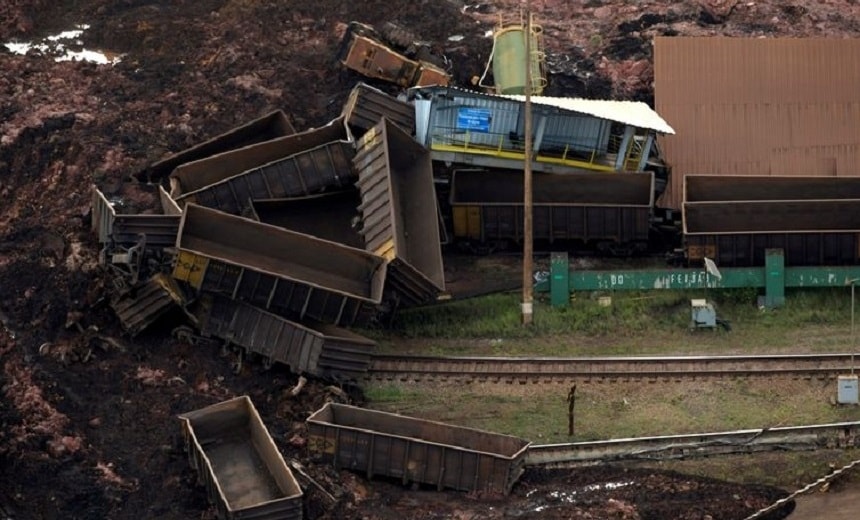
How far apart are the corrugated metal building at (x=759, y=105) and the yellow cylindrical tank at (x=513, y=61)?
3442mm

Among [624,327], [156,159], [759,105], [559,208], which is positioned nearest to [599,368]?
[624,327]

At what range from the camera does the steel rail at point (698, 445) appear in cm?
3369

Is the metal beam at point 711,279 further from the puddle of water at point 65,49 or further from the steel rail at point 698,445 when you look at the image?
the puddle of water at point 65,49


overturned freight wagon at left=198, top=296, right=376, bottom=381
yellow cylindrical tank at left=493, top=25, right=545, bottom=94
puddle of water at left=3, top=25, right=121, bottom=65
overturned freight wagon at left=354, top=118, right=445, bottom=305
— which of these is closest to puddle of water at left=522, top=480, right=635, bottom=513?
overturned freight wagon at left=198, top=296, right=376, bottom=381

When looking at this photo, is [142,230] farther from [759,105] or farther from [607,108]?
[759,105]

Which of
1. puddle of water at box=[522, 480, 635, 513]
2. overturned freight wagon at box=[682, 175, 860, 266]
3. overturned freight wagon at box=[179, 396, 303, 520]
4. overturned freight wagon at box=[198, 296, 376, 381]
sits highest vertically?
overturned freight wagon at box=[682, 175, 860, 266]

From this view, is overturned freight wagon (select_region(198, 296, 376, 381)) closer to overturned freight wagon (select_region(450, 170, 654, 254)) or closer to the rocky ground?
the rocky ground

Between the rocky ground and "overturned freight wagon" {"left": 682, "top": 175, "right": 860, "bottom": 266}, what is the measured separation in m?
5.91

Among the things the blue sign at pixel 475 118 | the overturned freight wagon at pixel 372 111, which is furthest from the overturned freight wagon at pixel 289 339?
the blue sign at pixel 475 118

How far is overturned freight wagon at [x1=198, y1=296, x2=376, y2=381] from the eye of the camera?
117ft

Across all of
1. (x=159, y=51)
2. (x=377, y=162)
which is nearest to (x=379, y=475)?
(x=377, y=162)

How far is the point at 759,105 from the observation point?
45344 millimetres

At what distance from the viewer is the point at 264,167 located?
4112cm

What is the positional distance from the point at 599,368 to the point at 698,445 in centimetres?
419
